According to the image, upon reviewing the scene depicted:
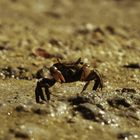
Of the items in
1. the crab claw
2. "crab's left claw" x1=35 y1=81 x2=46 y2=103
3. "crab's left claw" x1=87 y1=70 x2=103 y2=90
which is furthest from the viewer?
"crab's left claw" x1=87 y1=70 x2=103 y2=90

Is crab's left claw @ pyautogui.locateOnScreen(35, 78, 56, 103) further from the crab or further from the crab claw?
the crab claw

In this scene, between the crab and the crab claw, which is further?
the crab claw

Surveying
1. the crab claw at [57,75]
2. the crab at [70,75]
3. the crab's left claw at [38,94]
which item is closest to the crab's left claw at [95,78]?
the crab at [70,75]

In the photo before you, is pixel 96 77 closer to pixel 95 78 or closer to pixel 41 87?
pixel 95 78

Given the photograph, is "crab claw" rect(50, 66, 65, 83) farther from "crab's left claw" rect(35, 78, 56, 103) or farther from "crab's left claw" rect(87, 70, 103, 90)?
"crab's left claw" rect(87, 70, 103, 90)

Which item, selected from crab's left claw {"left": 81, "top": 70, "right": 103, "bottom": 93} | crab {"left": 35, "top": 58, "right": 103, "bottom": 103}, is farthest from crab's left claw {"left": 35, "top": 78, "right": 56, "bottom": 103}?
crab's left claw {"left": 81, "top": 70, "right": 103, "bottom": 93}

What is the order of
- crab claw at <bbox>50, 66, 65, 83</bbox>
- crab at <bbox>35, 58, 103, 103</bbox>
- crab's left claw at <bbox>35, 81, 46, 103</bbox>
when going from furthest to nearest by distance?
crab claw at <bbox>50, 66, 65, 83</bbox> < crab at <bbox>35, 58, 103, 103</bbox> < crab's left claw at <bbox>35, 81, 46, 103</bbox>

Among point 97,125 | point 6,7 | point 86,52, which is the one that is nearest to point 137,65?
point 86,52

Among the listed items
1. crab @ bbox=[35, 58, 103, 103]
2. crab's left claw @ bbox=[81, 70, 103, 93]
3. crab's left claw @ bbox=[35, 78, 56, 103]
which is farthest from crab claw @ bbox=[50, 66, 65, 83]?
crab's left claw @ bbox=[81, 70, 103, 93]

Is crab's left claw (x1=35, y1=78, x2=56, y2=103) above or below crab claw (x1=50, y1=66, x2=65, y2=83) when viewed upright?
below

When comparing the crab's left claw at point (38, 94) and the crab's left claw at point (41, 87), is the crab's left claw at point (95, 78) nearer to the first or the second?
the crab's left claw at point (41, 87)

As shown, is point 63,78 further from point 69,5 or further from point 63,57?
point 69,5
